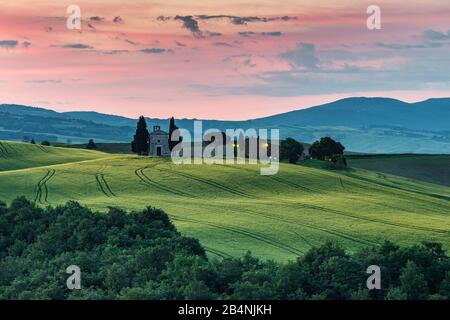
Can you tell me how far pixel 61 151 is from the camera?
14375 cm

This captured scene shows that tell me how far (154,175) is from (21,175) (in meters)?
14.8

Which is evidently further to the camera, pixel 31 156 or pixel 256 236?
pixel 31 156

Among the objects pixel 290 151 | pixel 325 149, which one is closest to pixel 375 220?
pixel 290 151

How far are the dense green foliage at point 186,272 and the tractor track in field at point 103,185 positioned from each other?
34425mm

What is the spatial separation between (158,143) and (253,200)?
48946 mm

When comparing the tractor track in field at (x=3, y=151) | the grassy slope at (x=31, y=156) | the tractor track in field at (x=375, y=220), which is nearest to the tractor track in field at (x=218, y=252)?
the tractor track in field at (x=375, y=220)

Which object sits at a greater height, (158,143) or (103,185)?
(158,143)

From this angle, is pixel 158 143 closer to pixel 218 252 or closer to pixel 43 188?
pixel 43 188

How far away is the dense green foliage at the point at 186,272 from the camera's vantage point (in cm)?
3722

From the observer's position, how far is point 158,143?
132 metres

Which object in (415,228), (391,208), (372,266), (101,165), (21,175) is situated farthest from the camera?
(101,165)

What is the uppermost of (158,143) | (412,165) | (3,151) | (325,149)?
(158,143)

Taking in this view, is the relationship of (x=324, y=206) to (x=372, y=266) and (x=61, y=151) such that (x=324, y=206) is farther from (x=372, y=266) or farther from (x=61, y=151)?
(x=61, y=151)
